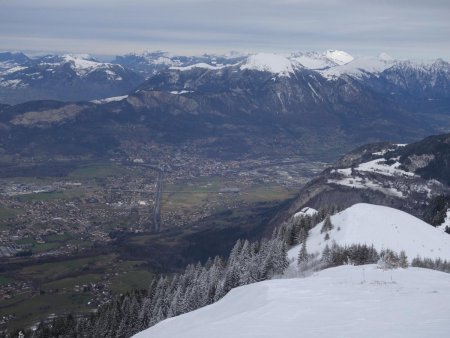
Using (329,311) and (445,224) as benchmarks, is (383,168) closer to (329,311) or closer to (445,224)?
(445,224)

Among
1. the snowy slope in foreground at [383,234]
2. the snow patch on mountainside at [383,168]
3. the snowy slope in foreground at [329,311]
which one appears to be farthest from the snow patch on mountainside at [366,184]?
the snowy slope in foreground at [329,311]

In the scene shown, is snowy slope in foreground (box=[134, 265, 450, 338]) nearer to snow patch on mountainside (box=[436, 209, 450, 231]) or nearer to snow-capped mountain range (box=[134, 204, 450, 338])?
snow-capped mountain range (box=[134, 204, 450, 338])

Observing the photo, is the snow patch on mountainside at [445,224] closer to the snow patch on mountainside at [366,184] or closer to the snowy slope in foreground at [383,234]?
the snowy slope in foreground at [383,234]

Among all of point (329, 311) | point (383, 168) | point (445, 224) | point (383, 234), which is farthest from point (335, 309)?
point (383, 168)

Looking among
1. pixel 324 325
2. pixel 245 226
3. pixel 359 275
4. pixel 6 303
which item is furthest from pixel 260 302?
pixel 245 226

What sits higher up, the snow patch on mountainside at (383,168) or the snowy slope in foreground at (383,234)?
the snowy slope in foreground at (383,234)

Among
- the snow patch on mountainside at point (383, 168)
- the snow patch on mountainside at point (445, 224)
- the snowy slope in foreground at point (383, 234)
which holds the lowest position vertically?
the snow patch on mountainside at point (383, 168)
